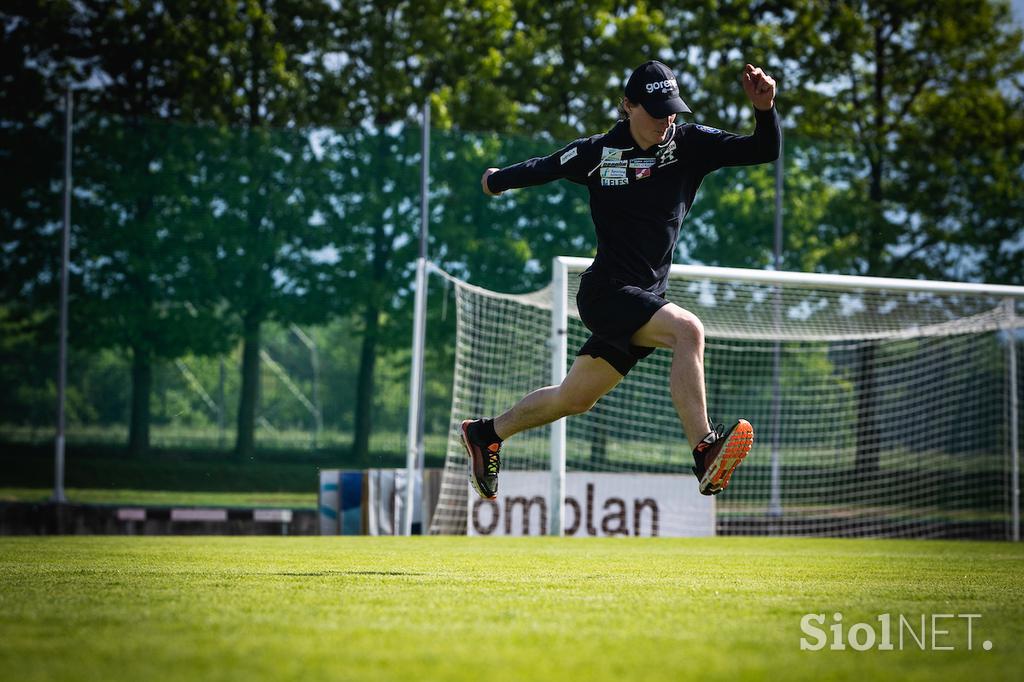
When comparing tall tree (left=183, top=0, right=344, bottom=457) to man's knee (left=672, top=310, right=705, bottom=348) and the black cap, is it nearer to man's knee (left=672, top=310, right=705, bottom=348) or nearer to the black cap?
the black cap

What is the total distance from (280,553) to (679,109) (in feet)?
12.2

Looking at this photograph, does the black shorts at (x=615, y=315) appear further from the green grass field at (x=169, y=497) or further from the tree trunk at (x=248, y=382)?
the tree trunk at (x=248, y=382)

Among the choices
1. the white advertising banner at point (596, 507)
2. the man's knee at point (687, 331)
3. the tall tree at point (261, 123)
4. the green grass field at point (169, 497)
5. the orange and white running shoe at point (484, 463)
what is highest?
the tall tree at point (261, 123)

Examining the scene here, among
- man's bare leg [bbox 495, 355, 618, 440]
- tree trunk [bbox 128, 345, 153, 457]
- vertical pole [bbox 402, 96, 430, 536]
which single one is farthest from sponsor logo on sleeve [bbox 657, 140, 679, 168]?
tree trunk [bbox 128, 345, 153, 457]

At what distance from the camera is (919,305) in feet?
57.1

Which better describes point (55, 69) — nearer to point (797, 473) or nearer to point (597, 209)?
point (797, 473)

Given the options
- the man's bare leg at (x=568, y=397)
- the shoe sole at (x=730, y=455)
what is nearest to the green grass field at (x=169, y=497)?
the man's bare leg at (x=568, y=397)

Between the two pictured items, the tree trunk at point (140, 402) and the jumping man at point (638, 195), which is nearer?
the jumping man at point (638, 195)

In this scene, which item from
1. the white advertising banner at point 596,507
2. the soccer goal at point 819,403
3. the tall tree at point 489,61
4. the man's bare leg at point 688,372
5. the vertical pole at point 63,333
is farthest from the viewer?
the tall tree at point 489,61


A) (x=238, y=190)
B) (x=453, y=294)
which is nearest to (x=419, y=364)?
(x=453, y=294)

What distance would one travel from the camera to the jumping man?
17.9ft

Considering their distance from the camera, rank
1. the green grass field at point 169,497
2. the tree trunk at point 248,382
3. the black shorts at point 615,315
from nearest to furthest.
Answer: the black shorts at point 615,315
the green grass field at point 169,497
the tree trunk at point 248,382

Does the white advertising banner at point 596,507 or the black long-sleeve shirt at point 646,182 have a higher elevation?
the black long-sleeve shirt at point 646,182

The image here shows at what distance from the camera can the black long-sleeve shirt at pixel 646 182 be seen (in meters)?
5.61
